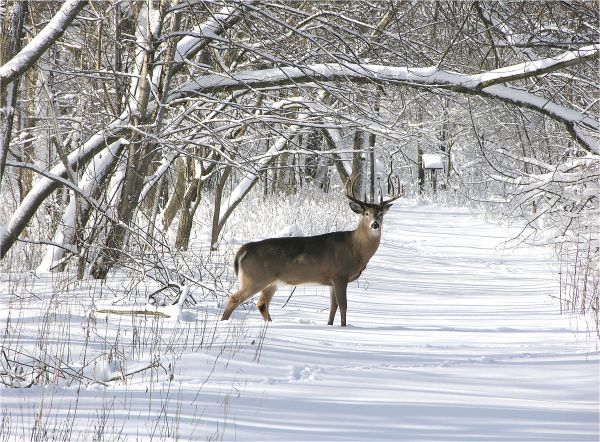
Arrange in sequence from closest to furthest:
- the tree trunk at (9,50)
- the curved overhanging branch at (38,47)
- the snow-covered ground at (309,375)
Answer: the snow-covered ground at (309,375), the curved overhanging branch at (38,47), the tree trunk at (9,50)

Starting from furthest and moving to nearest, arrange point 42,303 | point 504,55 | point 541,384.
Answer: point 504,55, point 42,303, point 541,384

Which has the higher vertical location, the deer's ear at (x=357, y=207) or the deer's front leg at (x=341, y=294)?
the deer's ear at (x=357, y=207)

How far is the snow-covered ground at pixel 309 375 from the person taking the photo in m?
4.30

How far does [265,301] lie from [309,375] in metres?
3.36

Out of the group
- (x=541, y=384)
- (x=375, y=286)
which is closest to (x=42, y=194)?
(x=375, y=286)

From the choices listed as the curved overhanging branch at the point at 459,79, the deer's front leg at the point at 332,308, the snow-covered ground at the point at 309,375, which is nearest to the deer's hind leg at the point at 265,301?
the snow-covered ground at the point at 309,375

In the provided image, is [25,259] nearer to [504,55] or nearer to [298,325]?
[298,325]

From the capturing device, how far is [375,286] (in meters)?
12.6

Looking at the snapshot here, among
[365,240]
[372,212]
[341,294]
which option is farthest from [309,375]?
[372,212]

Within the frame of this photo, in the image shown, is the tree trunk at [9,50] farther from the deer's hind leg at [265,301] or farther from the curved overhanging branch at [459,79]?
the deer's hind leg at [265,301]

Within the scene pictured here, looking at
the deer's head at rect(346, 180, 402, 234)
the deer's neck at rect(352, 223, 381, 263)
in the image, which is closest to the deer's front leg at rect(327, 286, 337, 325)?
the deer's neck at rect(352, 223, 381, 263)

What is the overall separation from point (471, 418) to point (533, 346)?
9.12 ft

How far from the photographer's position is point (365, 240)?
371 inches

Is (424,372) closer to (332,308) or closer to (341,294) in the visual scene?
(332,308)
